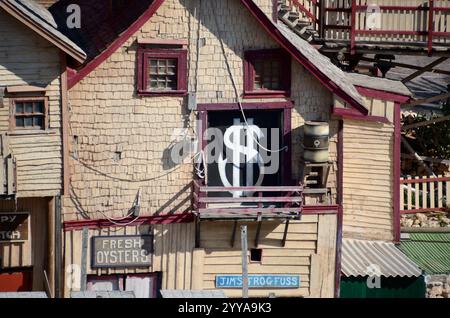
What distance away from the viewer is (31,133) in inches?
1355

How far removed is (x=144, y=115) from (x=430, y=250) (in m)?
9.47

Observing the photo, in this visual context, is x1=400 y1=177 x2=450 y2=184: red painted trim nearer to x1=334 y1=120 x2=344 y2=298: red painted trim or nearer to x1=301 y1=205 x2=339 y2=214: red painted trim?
x1=334 y1=120 x2=344 y2=298: red painted trim

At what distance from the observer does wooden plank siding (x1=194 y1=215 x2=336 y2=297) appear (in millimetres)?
36062

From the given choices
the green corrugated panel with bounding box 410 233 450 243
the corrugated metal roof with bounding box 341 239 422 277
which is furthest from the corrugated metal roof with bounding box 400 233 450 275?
the corrugated metal roof with bounding box 341 239 422 277

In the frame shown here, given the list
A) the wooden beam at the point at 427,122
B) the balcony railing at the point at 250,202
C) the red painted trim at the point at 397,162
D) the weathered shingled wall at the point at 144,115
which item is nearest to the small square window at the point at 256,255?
the balcony railing at the point at 250,202

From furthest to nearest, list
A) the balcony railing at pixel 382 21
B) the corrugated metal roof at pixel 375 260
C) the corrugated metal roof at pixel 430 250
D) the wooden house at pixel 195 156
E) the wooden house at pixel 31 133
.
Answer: the balcony railing at pixel 382 21 → the corrugated metal roof at pixel 430 250 → the corrugated metal roof at pixel 375 260 → the wooden house at pixel 195 156 → the wooden house at pixel 31 133

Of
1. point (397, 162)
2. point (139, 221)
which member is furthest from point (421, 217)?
point (139, 221)

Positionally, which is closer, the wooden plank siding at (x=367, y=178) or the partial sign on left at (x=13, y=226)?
the partial sign on left at (x=13, y=226)

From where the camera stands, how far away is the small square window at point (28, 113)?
113ft

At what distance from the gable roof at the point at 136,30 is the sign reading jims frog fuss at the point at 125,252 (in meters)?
4.18

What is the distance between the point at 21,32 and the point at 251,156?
6880mm

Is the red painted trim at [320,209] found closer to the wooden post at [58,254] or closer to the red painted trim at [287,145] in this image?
the red painted trim at [287,145]

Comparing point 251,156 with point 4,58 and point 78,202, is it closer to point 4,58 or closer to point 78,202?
point 78,202
